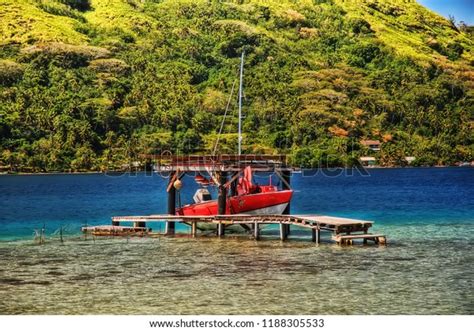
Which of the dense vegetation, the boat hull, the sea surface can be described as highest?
the dense vegetation

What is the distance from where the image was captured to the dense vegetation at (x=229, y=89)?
14562 centimetres

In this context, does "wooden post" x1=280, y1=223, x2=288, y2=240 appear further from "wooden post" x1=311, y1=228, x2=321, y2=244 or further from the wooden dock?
"wooden post" x1=311, y1=228, x2=321, y2=244

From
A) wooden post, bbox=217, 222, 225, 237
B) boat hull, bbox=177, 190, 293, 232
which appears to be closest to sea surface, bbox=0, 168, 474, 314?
wooden post, bbox=217, 222, 225, 237

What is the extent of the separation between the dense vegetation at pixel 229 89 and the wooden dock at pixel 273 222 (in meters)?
95.4

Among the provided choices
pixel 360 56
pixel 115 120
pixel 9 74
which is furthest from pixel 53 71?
pixel 360 56

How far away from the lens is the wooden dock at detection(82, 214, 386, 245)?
37.5 meters

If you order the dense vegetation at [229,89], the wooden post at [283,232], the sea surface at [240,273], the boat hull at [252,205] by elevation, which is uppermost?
the dense vegetation at [229,89]

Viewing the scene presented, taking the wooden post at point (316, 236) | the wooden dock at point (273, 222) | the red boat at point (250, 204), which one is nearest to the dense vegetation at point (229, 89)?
the red boat at point (250, 204)

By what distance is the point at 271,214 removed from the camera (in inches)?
1656

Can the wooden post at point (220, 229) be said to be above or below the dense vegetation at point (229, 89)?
below

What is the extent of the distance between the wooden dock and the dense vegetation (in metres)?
95.4

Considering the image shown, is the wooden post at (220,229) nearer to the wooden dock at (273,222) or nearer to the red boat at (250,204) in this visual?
the wooden dock at (273,222)
